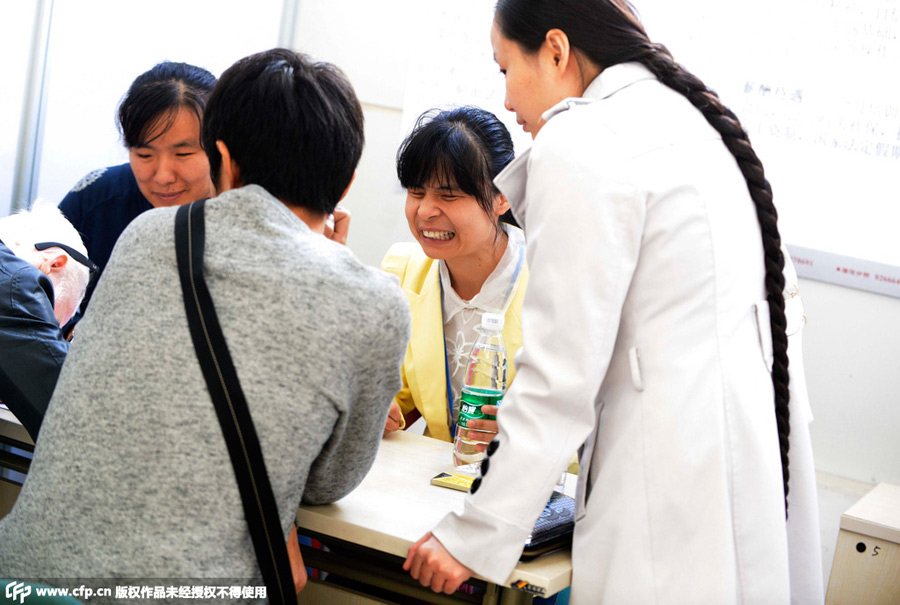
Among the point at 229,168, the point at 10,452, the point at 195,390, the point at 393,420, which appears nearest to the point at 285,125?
the point at 229,168

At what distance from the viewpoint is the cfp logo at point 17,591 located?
819mm

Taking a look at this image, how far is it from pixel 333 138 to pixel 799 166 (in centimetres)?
222

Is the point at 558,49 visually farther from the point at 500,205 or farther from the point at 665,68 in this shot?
the point at 500,205

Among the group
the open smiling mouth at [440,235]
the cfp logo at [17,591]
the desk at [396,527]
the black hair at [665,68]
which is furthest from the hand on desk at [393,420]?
the cfp logo at [17,591]

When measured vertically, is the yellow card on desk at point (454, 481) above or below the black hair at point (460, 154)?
below

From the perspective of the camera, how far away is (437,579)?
3.71 ft

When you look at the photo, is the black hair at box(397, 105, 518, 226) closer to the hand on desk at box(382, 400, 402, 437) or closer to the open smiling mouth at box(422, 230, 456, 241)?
the open smiling mouth at box(422, 230, 456, 241)

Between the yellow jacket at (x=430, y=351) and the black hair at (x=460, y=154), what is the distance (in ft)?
0.73

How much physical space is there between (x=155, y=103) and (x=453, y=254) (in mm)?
762

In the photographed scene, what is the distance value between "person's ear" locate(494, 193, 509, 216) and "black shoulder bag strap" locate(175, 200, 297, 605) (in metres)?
1.10

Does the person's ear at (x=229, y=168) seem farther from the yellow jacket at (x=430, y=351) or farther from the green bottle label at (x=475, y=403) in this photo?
the yellow jacket at (x=430, y=351)

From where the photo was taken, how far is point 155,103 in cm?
188

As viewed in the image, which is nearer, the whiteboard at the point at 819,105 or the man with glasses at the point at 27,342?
the man with glasses at the point at 27,342

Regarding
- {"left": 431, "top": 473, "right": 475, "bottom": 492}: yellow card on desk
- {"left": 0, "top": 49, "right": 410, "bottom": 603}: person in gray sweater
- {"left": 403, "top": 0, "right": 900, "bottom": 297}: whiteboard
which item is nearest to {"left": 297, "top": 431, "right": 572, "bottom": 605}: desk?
{"left": 431, "top": 473, "right": 475, "bottom": 492}: yellow card on desk
